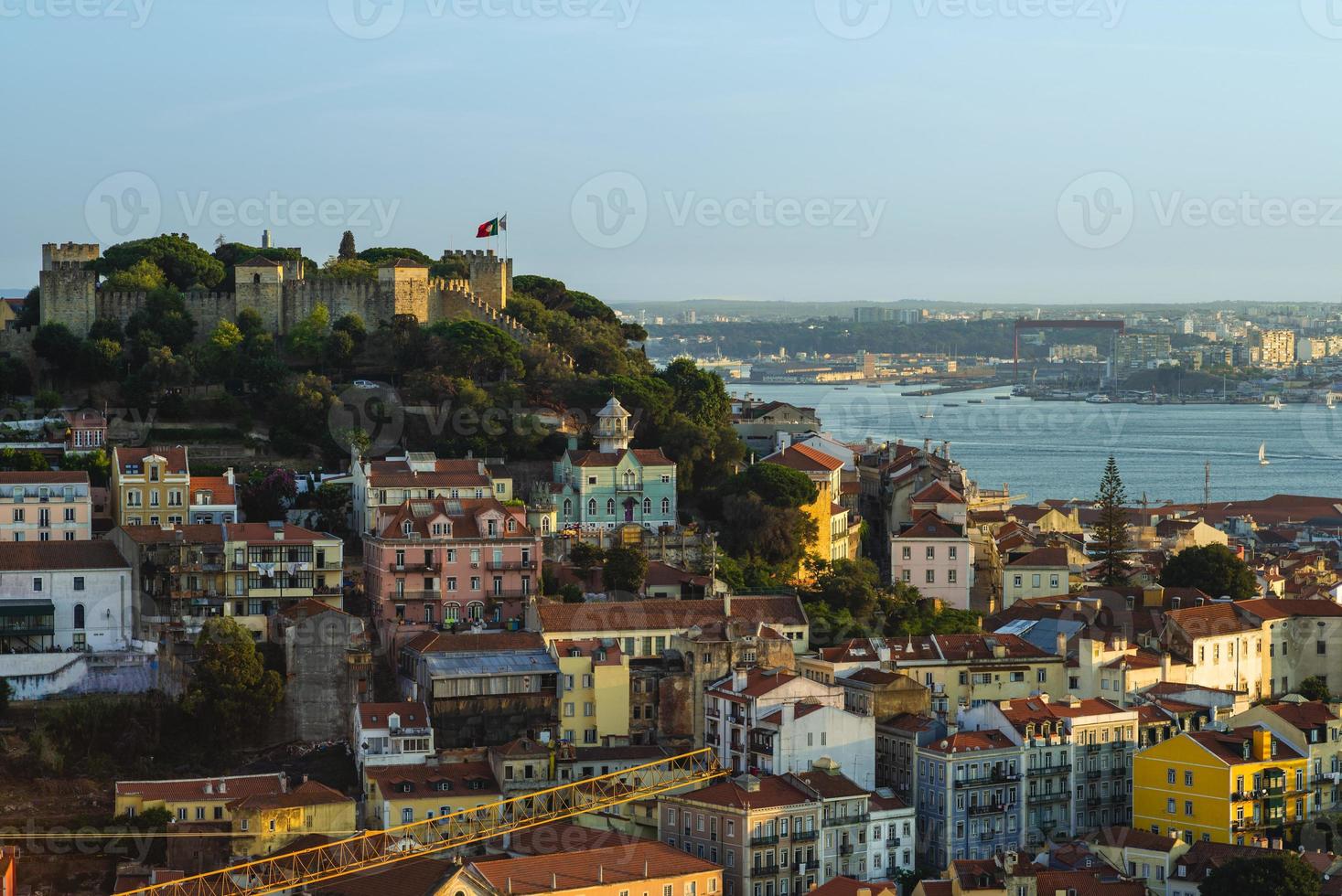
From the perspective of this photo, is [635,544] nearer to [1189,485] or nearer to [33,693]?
[33,693]

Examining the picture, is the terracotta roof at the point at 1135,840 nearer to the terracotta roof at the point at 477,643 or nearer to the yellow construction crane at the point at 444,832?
the yellow construction crane at the point at 444,832

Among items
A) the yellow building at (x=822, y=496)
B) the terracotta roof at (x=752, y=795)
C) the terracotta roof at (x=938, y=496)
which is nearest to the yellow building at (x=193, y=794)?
the terracotta roof at (x=752, y=795)

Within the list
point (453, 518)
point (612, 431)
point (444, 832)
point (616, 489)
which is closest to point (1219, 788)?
point (444, 832)

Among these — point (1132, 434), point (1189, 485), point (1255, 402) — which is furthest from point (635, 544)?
point (1255, 402)

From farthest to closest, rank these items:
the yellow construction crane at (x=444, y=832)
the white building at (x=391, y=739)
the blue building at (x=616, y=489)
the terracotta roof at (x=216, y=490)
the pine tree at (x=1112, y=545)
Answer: the pine tree at (x=1112, y=545)
the blue building at (x=616, y=489)
the terracotta roof at (x=216, y=490)
the white building at (x=391, y=739)
the yellow construction crane at (x=444, y=832)

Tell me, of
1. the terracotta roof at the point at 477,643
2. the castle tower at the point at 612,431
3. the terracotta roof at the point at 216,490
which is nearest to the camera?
the terracotta roof at the point at 477,643

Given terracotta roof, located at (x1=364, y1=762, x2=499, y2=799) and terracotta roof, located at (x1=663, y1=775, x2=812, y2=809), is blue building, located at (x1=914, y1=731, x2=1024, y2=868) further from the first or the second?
terracotta roof, located at (x1=364, y1=762, x2=499, y2=799)
